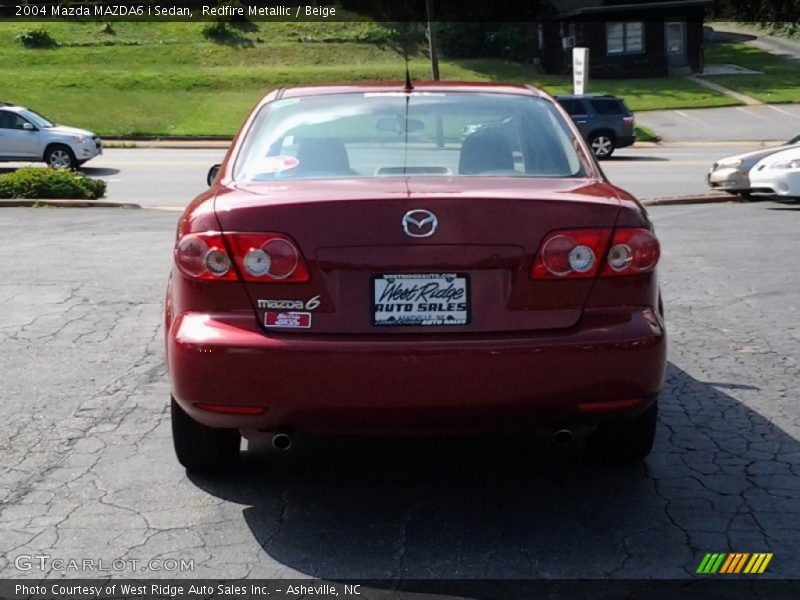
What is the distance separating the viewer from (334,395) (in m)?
4.25

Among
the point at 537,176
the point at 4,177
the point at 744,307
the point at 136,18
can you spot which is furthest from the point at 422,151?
the point at 136,18

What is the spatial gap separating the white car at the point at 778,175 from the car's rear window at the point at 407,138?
1147 centimetres

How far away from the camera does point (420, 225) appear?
14.1 ft

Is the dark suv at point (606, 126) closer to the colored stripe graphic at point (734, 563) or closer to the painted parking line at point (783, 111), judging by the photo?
the painted parking line at point (783, 111)

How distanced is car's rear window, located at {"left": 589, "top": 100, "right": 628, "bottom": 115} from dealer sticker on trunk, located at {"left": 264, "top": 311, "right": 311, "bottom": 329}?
27.0 m

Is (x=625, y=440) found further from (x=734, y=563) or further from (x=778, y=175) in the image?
(x=778, y=175)

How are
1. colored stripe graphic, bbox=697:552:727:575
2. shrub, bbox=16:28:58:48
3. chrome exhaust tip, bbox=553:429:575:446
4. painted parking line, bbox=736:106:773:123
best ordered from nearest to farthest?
colored stripe graphic, bbox=697:552:727:575 < chrome exhaust tip, bbox=553:429:575:446 < painted parking line, bbox=736:106:773:123 < shrub, bbox=16:28:58:48

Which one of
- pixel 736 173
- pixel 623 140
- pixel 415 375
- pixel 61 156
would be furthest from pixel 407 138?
pixel 623 140

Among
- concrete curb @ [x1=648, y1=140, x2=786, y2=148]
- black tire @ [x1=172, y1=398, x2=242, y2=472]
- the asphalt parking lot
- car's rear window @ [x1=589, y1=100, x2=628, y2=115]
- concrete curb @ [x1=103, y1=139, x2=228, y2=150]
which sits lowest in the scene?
concrete curb @ [x1=648, y1=140, x2=786, y2=148]

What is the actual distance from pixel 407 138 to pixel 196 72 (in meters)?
47.4

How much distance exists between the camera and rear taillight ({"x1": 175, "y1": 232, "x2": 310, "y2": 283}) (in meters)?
4.32

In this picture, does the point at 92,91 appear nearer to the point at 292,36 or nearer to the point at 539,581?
the point at 292,36

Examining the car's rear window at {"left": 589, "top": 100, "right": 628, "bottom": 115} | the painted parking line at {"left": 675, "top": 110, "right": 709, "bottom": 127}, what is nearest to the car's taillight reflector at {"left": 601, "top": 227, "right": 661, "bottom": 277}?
the car's rear window at {"left": 589, "top": 100, "right": 628, "bottom": 115}

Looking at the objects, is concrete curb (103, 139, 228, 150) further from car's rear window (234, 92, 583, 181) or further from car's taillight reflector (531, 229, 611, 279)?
car's taillight reflector (531, 229, 611, 279)
